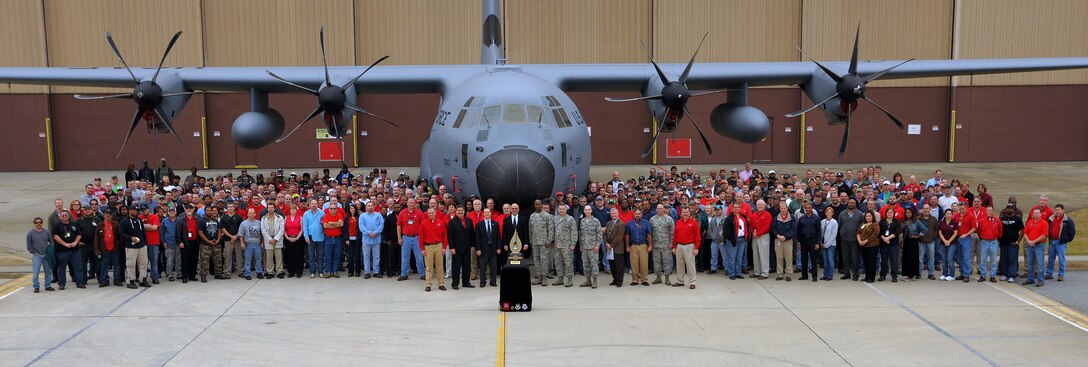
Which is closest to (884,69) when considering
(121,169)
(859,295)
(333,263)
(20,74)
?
(859,295)

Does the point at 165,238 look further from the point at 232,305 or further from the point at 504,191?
the point at 504,191

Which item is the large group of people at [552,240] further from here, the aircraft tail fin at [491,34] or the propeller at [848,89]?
the aircraft tail fin at [491,34]

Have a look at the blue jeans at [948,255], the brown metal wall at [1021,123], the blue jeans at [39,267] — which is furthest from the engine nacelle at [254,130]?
the brown metal wall at [1021,123]

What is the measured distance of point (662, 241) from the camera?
12820 millimetres

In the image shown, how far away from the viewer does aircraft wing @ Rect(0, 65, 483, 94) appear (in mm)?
18453

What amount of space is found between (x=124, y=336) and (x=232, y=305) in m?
1.76

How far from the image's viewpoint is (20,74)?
1870cm

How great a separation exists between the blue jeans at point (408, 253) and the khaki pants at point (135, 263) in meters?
3.88

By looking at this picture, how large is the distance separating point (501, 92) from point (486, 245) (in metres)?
3.23

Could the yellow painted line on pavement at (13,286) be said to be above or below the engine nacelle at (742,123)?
below

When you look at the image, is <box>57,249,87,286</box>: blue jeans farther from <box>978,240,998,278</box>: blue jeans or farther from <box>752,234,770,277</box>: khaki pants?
<box>978,240,998,278</box>: blue jeans

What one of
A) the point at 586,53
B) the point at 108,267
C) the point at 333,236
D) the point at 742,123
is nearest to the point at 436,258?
the point at 333,236

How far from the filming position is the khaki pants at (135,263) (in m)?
12.6

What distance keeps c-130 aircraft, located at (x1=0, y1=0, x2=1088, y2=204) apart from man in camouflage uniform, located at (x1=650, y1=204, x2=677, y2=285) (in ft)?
6.18
